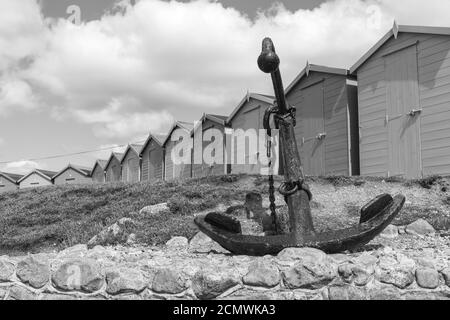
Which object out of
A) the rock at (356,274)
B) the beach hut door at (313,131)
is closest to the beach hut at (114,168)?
the beach hut door at (313,131)

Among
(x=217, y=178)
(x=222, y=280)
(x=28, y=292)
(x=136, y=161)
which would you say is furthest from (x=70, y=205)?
(x=136, y=161)

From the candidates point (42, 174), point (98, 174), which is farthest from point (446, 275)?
point (42, 174)

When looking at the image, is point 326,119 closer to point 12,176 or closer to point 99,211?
point 99,211

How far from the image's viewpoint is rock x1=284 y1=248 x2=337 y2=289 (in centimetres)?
353

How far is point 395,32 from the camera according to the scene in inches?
533

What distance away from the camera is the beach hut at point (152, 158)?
84.8 ft

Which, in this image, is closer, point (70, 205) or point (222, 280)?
point (222, 280)

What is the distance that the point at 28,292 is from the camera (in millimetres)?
4055

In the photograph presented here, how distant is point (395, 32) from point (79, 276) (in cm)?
1196

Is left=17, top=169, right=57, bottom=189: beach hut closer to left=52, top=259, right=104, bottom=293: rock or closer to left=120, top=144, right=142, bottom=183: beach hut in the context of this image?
left=120, top=144, right=142, bottom=183: beach hut

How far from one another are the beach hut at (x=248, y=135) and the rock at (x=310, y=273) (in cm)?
1416

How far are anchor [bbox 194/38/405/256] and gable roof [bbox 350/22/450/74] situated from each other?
9.31 meters
